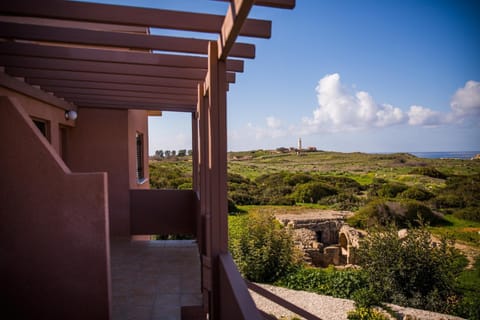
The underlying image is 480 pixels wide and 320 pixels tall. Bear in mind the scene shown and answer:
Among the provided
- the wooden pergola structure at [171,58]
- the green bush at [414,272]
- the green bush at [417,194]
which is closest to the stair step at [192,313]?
the wooden pergola structure at [171,58]

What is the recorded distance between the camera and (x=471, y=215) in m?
19.3

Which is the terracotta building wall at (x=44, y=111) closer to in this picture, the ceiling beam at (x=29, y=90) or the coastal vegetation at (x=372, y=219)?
the ceiling beam at (x=29, y=90)

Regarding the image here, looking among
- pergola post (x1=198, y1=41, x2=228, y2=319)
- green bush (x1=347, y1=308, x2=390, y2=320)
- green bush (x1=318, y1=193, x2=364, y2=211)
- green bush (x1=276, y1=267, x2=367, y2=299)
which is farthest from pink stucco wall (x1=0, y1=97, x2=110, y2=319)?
green bush (x1=318, y1=193, x2=364, y2=211)

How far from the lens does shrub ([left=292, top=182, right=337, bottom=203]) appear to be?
84.8 feet

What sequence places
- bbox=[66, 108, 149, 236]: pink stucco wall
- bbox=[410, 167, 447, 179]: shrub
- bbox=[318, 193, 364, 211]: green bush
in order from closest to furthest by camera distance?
bbox=[66, 108, 149, 236]: pink stucco wall
bbox=[318, 193, 364, 211]: green bush
bbox=[410, 167, 447, 179]: shrub

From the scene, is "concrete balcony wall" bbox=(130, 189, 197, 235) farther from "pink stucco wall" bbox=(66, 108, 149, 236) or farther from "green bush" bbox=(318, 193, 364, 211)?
"green bush" bbox=(318, 193, 364, 211)

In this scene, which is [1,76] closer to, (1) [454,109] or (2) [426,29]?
(2) [426,29]

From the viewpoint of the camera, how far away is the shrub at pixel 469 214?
19.0m

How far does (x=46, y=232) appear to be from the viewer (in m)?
2.74

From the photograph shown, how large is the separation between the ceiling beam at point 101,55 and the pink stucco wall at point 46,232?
2.12ft

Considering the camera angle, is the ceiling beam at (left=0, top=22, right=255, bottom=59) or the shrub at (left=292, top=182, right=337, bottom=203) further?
the shrub at (left=292, top=182, right=337, bottom=203)

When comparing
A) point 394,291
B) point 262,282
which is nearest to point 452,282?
point 394,291

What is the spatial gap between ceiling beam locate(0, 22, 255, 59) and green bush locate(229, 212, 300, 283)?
8.17m

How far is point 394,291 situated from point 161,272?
23.3ft
